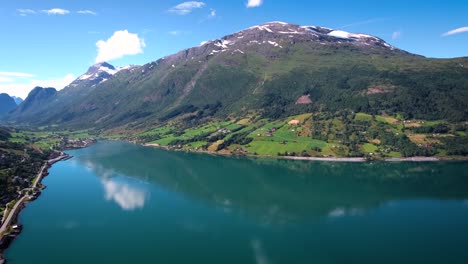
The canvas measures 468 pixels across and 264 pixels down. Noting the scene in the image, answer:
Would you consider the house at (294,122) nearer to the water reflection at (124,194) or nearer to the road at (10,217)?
the water reflection at (124,194)

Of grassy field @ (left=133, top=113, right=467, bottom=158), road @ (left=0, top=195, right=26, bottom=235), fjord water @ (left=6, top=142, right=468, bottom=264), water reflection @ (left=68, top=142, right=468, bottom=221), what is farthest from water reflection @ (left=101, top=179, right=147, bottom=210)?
grassy field @ (left=133, top=113, right=467, bottom=158)

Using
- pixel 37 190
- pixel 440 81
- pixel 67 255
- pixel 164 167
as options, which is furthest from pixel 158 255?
pixel 440 81

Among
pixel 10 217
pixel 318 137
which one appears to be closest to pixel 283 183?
pixel 318 137

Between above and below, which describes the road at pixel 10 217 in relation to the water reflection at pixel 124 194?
above

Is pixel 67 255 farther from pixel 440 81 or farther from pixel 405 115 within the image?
pixel 440 81

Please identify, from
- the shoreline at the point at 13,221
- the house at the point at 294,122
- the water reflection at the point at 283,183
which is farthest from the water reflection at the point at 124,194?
the house at the point at 294,122

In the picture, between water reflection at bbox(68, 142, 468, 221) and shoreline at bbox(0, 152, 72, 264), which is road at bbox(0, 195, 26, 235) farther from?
water reflection at bbox(68, 142, 468, 221)

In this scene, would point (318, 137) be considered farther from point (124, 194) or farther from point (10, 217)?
point (10, 217)
